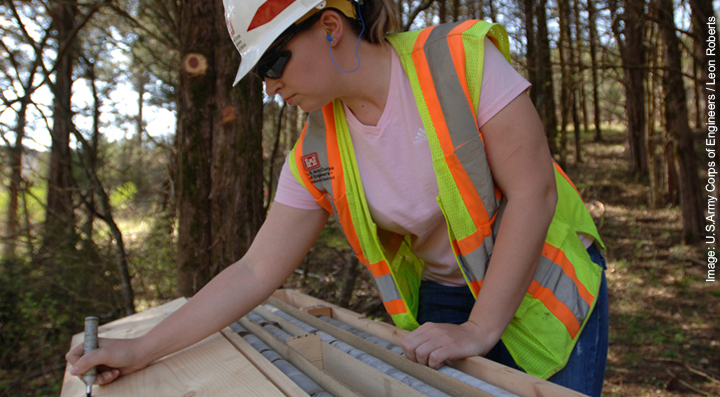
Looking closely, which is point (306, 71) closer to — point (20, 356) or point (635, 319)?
point (635, 319)

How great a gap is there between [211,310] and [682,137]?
27.7 ft

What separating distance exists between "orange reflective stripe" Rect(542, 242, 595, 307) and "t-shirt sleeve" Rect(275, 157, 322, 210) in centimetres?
81

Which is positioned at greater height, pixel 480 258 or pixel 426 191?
pixel 426 191

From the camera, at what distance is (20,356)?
5816mm

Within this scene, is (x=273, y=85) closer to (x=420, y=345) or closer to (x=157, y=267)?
(x=420, y=345)

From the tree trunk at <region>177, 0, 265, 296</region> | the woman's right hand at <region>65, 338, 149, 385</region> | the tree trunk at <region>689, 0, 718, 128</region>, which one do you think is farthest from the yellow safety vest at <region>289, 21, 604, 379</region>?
the tree trunk at <region>689, 0, 718, 128</region>

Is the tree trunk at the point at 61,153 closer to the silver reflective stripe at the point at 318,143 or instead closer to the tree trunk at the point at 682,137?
the silver reflective stripe at the point at 318,143

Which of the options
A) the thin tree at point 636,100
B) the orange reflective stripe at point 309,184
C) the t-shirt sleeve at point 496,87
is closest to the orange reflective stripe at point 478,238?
the t-shirt sleeve at point 496,87

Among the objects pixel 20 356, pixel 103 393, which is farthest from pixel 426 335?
pixel 20 356

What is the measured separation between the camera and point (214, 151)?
3582mm

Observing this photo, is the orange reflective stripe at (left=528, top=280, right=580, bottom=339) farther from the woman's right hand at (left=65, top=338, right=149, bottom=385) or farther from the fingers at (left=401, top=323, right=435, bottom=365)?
the woman's right hand at (left=65, top=338, right=149, bottom=385)

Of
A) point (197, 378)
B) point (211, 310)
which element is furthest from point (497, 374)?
point (211, 310)

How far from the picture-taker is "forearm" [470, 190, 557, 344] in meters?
1.36

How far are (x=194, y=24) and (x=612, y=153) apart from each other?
17049 millimetres
